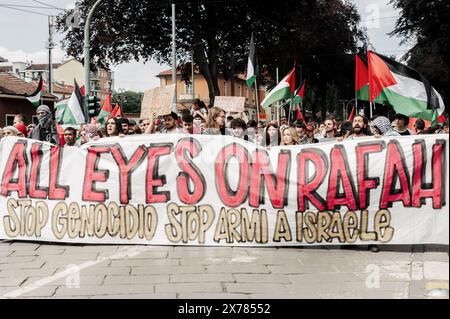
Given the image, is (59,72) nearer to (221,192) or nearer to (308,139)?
(308,139)

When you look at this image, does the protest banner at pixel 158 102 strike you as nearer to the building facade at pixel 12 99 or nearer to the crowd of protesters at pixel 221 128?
the crowd of protesters at pixel 221 128

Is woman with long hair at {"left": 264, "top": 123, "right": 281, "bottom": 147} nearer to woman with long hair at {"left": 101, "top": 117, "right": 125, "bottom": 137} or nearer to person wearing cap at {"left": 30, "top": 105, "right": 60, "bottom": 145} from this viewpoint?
woman with long hair at {"left": 101, "top": 117, "right": 125, "bottom": 137}

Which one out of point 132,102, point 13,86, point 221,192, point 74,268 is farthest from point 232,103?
point 132,102

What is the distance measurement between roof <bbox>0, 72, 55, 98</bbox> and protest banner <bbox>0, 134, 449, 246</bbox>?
3298cm

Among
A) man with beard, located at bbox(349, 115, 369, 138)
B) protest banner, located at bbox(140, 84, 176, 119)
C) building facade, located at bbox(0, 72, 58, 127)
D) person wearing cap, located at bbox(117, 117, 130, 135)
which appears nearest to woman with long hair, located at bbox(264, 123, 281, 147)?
protest banner, located at bbox(140, 84, 176, 119)

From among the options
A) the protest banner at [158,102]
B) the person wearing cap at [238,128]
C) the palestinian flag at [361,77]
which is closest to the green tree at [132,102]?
the palestinian flag at [361,77]

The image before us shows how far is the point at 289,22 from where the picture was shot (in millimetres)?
34156

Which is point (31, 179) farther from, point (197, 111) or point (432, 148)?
point (432, 148)

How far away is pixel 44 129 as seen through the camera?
10.9 meters

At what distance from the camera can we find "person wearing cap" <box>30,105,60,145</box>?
1083 cm

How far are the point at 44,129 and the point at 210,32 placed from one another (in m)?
23.0

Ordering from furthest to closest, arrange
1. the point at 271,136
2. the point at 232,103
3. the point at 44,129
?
1. the point at 232,103
2. the point at 44,129
3. the point at 271,136
